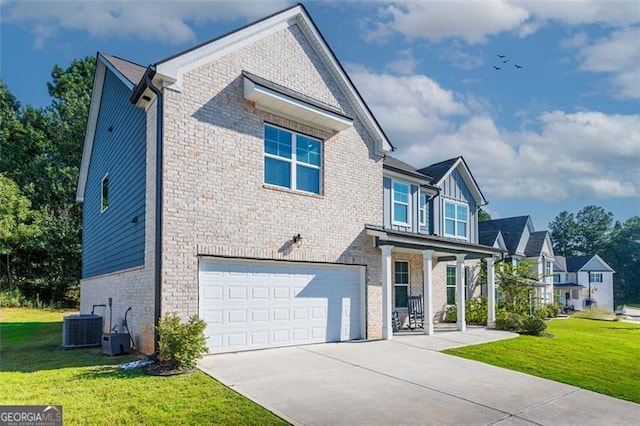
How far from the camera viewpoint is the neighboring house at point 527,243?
32.8m

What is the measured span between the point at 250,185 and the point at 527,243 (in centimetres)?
3281

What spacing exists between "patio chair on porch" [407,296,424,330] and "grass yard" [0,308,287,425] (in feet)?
35.4

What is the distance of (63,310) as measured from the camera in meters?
26.6

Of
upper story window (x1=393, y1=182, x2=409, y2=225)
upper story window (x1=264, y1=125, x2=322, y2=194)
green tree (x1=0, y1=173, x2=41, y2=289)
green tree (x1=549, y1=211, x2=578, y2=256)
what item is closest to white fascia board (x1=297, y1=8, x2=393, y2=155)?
upper story window (x1=264, y1=125, x2=322, y2=194)

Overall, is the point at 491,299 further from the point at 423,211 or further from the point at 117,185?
the point at 117,185

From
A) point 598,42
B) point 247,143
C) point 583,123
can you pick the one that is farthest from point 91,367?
point 583,123

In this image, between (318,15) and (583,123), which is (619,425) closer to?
(318,15)

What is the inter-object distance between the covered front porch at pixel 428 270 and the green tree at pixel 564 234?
268ft

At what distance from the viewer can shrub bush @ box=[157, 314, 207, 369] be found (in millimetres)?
7859

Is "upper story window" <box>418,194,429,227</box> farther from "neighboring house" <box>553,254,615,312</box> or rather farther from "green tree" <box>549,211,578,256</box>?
"green tree" <box>549,211,578,256</box>

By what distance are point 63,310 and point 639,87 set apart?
100ft

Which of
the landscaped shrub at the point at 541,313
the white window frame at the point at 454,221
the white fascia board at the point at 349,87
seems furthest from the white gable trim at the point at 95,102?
the landscaped shrub at the point at 541,313

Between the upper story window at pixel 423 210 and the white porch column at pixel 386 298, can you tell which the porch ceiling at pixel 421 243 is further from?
the upper story window at pixel 423 210

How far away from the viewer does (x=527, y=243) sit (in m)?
36.9
